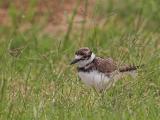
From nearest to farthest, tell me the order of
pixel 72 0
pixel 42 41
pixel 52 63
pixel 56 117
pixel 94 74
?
pixel 56 117, pixel 94 74, pixel 52 63, pixel 42 41, pixel 72 0

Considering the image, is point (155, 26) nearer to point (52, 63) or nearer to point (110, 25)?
point (110, 25)

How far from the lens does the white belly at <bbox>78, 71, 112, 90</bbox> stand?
27.3ft

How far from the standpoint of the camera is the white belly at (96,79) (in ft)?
27.3

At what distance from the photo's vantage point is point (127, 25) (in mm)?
11867

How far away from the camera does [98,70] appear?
853cm

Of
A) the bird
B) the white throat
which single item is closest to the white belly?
the bird

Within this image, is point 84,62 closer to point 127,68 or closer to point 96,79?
point 96,79

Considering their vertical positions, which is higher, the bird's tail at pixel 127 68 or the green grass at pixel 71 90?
the bird's tail at pixel 127 68

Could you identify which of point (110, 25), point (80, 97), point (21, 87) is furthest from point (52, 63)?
point (110, 25)

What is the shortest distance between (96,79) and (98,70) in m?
0.17

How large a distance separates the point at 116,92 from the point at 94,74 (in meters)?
0.56

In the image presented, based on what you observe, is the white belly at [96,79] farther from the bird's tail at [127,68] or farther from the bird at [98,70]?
the bird's tail at [127,68]

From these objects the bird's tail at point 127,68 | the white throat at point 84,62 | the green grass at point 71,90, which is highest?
the white throat at point 84,62

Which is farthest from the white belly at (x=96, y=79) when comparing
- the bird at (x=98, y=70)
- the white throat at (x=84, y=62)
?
the white throat at (x=84, y=62)
